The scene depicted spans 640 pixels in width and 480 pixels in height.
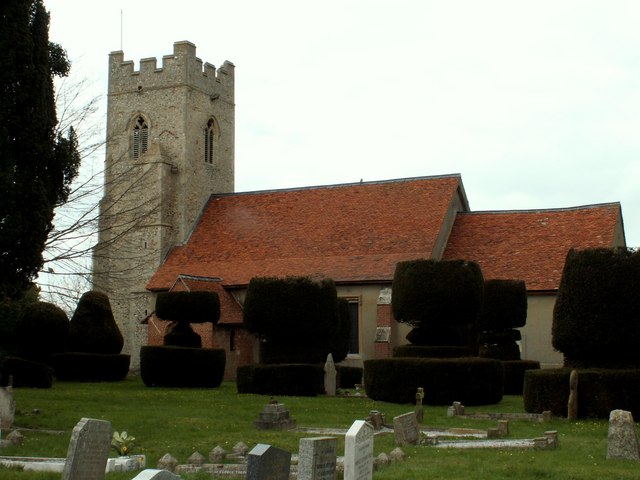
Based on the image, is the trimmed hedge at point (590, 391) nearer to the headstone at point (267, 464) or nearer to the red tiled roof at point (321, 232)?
the headstone at point (267, 464)

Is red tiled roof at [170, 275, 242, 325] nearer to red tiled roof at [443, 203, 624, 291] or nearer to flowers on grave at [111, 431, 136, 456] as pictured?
red tiled roof at [443, 203, 624, 291]

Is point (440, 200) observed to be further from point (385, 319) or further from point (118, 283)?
point (118, 283)

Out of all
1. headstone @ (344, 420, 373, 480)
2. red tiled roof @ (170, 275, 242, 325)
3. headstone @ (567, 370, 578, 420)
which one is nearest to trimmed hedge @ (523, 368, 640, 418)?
headstone @ (567, 370, 578, 420)

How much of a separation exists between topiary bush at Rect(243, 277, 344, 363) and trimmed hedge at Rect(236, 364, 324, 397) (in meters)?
0.94

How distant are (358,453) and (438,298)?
52.1 feet

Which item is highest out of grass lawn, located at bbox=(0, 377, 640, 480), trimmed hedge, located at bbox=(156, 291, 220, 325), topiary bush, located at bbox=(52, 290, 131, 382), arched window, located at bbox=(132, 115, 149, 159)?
arched window, located at bbox=(132, 115, 149, 159)

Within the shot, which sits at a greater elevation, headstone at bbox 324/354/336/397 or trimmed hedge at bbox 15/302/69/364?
trimmed hedge at bbox 15/302/69/364

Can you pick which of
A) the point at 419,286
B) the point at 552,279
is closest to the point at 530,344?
the point at 552,279

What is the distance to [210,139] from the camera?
4694cm

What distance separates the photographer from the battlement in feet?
148

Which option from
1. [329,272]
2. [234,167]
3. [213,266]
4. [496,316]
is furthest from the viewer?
[234,167]

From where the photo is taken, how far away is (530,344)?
116 ft

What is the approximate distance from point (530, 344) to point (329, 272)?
317 inches

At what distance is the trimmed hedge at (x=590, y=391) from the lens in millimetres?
19250
